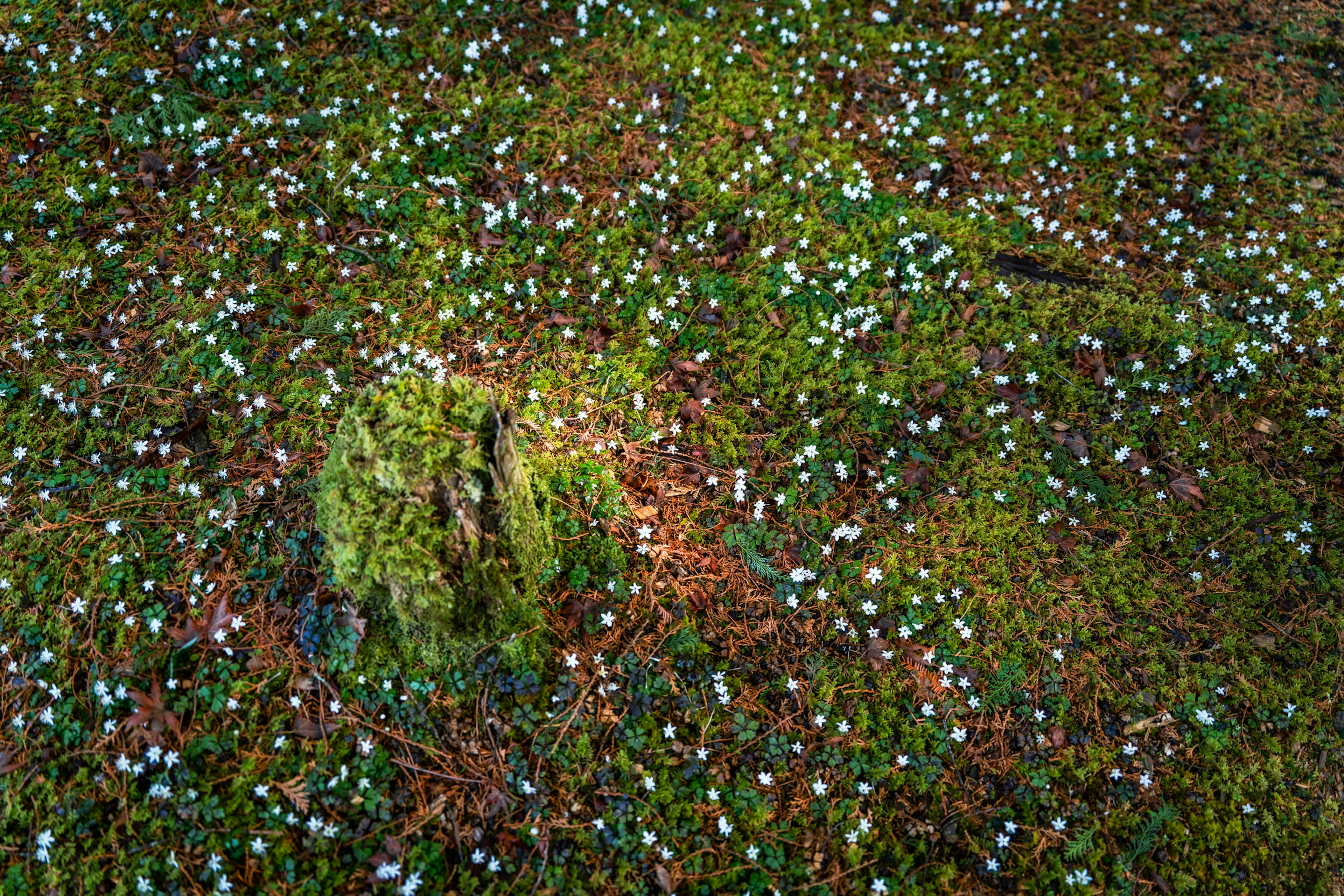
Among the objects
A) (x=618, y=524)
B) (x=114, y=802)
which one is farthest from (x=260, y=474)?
(x=618, y=524)

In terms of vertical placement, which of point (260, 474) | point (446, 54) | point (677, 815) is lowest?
point (677, 815)

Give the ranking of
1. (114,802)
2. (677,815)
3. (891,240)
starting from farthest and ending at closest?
(891,240), (677,815), (114,802)

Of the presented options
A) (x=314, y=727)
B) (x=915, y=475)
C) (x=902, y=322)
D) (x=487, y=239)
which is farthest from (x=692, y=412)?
(x=314, y=727)

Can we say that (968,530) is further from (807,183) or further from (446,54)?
(446,54)

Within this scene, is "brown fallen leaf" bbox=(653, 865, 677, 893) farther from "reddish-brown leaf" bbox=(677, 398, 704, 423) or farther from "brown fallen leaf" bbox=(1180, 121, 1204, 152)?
"brown fallen leaf" bbox=(1180, 121, 1204, 152)

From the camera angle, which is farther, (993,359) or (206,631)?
Answer: (993,359)

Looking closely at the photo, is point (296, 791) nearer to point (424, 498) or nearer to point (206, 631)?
point (206, 631)
